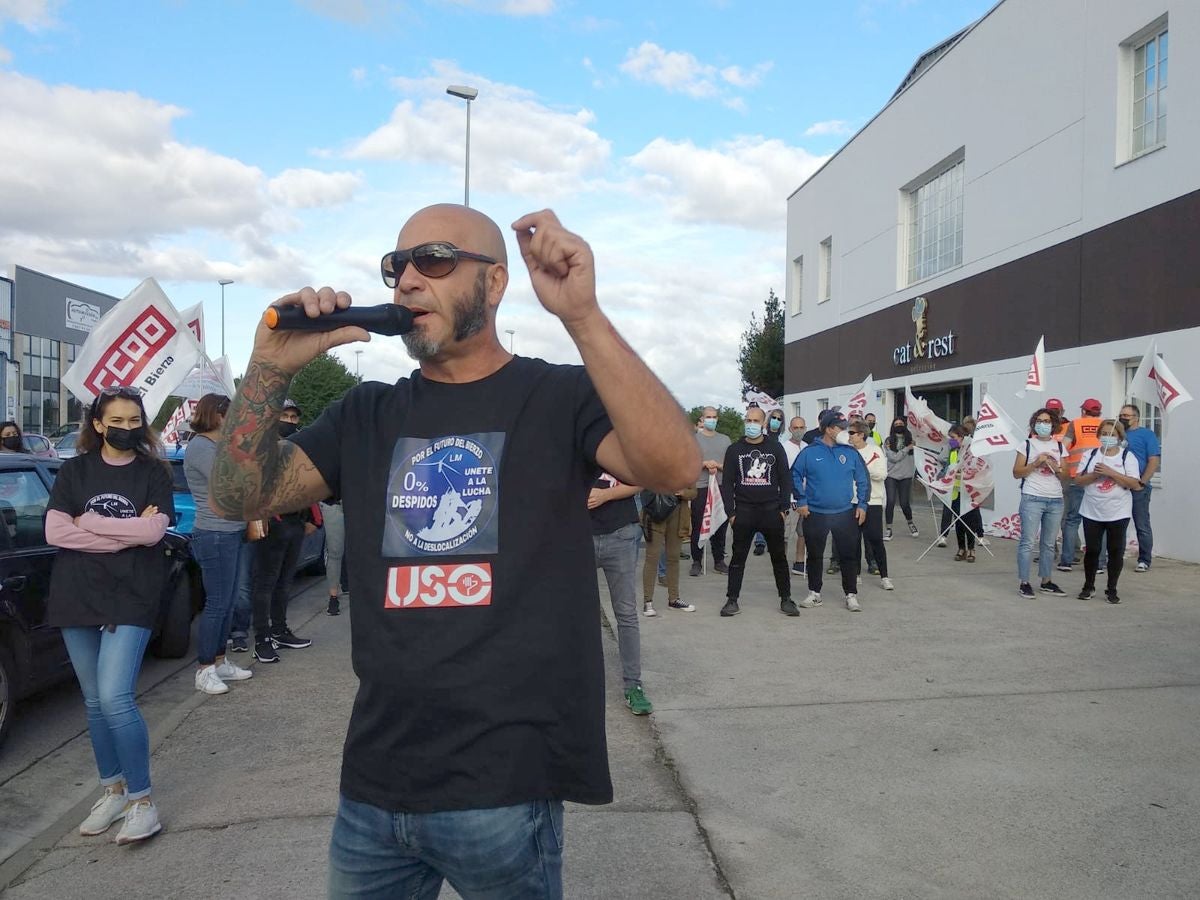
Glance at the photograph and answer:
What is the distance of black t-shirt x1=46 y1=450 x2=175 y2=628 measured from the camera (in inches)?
161

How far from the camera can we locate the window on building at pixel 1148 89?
12.3 meters

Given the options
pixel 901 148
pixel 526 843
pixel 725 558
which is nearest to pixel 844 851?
pixel 526 843

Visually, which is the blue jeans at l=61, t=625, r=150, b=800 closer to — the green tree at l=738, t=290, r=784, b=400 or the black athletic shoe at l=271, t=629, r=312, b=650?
the black athletic shoe at l=271, t=629, r=312, b=650

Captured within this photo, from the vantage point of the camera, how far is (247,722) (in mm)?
5758

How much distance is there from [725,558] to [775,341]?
27.6 metres

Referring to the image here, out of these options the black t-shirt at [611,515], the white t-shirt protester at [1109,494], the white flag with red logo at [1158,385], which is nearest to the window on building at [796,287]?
the white flag with red logo at [1158,385]

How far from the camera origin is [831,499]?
9.01 meters

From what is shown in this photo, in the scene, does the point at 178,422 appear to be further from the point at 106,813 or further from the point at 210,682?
the point at 106,813

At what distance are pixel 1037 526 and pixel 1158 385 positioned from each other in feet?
7.21

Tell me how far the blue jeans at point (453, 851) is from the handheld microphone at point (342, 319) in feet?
3.05

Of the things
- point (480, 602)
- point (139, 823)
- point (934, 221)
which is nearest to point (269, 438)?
point (480, 602)

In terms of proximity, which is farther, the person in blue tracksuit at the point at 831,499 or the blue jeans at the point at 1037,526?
the blue jeans at the point at 1037,526

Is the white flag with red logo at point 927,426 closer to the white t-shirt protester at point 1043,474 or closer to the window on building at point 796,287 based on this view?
the white t-shirt protester at point 1043,474

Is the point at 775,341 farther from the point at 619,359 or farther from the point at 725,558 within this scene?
the point at 619,359
